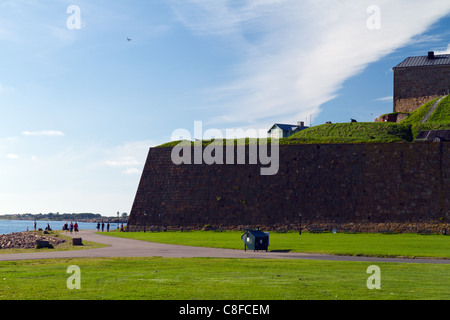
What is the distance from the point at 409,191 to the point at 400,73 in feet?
109

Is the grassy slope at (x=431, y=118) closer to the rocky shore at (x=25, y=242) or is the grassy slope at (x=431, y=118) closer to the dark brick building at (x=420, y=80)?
the dark brick building at (x=420, y=80)

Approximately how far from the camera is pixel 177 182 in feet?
199

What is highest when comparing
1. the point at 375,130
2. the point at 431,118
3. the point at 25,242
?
the point at 431,118

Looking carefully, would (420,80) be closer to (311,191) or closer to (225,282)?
(311,191)

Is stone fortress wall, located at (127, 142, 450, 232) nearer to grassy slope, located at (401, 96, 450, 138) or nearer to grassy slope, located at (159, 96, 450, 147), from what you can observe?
grassy slope, located at (159, 96, 450, 147)

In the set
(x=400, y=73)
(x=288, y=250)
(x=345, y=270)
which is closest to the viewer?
(x=345, y=270)

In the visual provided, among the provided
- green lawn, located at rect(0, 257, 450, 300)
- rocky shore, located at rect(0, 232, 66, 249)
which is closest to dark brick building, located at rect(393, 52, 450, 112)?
rocky shore, located at rect(0, 232, 66, 249)

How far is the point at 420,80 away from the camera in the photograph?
76688 mm

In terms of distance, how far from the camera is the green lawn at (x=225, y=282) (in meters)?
12.4

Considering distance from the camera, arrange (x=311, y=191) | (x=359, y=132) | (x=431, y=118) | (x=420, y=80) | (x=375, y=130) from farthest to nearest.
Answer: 1. (x=420, y=80)
2. (x=431, y=118)
3. (x=375, y=130)
4. (x=359, y=132)
5. (x=311, y=191)

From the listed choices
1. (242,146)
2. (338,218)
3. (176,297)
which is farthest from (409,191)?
(176,297)

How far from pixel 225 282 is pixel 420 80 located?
231 feet

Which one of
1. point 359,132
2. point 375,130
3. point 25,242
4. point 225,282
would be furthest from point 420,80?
point 225,282
